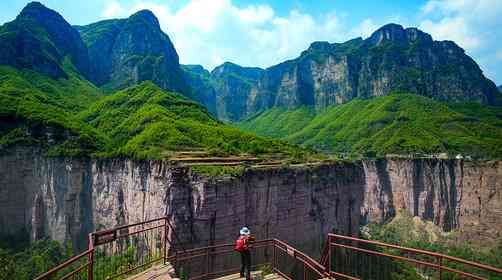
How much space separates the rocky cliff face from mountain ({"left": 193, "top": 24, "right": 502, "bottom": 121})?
9919 cm

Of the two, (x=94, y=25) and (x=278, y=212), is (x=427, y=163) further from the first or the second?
(x=94, y=25)

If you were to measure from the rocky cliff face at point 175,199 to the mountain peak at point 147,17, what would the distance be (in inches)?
3766

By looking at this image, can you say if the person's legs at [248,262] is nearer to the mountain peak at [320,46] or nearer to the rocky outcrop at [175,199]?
the rocky outcrop at [175,199]

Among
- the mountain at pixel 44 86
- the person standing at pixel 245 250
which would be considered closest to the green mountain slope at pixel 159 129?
the mountain at pixel 44 86

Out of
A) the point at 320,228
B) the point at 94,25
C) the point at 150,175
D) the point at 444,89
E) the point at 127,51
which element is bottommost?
the point at 320,228

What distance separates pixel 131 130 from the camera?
157 ft

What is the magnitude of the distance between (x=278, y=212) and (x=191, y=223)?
30.1ft

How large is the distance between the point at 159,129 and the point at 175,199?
1535 cm

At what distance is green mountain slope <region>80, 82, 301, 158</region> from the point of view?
133 ft

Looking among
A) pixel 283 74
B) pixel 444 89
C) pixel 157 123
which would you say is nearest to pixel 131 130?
pixel 157 123

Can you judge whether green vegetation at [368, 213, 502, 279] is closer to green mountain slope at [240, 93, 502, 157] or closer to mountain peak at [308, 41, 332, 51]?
green mountain slope at [240, 93, 502, 157]

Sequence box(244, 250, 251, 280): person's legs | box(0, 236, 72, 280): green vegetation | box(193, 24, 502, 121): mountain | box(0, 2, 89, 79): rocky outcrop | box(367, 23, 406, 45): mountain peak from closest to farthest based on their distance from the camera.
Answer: box(244, 250, 251, 280): person's legs, box(0, 236, 72, 280): green vegetation, box(0, 2, 89, 79): rocky outcrop, box(193, 24, 502, 121): mountain, box(367, 23, 406, 45): mountain peak

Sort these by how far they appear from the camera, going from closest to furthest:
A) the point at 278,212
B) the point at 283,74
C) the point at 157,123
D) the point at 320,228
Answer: the point at 278,212
the point at 320,228
the point at 157,123
the point at 283,74

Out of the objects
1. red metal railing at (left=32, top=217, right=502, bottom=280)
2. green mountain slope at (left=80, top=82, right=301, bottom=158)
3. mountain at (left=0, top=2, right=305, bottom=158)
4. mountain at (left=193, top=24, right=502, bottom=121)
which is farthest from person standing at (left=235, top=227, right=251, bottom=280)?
mountain at (left=193, top=24, right=502, bottom=121)
